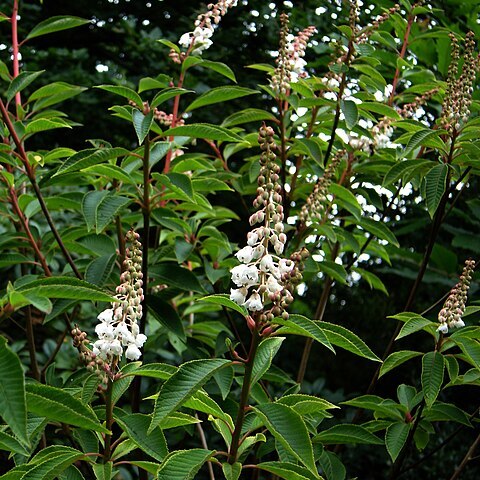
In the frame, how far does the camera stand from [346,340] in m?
1.56

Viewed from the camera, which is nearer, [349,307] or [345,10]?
[345,10]

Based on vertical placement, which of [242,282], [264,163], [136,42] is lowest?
[136,42]

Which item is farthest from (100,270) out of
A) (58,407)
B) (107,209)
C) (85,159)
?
(58,407)

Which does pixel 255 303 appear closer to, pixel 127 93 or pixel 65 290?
pixel 65 290

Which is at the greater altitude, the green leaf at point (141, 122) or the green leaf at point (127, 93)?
the green leaf at point (127, 93)

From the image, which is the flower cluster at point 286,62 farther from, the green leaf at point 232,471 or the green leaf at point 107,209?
the green leaf at point 232,471

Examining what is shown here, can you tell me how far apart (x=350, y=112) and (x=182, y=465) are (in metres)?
1.56

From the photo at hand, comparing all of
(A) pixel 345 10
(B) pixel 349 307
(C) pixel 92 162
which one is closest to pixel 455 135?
(C) pixel 92 162

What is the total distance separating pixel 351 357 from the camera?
6.42 meters

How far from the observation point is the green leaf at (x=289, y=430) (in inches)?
59.1

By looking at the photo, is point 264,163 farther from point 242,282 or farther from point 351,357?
point 351,357

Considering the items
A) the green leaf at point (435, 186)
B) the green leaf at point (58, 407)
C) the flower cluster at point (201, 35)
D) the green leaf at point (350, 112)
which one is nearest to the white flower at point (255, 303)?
the green leaf at point (58, 407)

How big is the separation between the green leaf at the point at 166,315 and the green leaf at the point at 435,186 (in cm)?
95

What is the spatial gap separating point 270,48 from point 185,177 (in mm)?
3797
